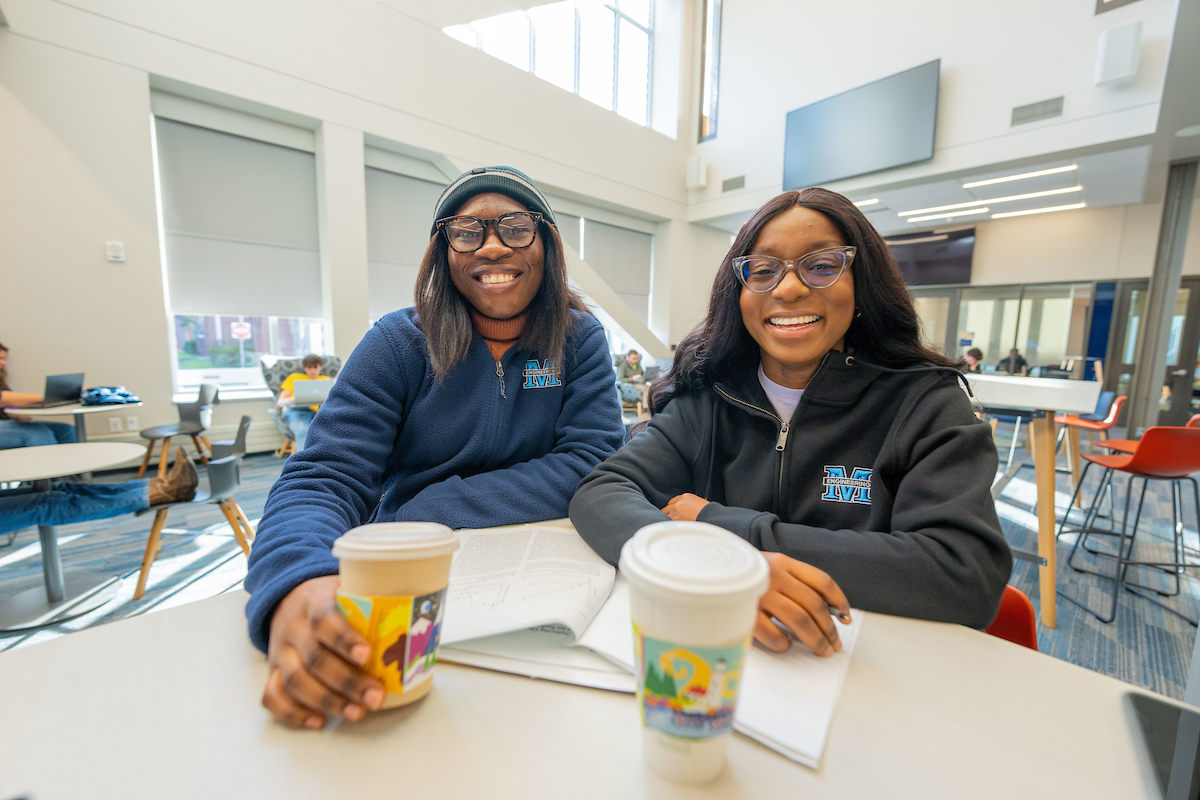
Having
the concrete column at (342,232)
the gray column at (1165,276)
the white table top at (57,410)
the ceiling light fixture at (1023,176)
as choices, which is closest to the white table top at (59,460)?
the white table top at (57,410)

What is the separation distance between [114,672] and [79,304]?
200 inches

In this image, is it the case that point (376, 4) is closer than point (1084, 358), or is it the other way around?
point (376, 4)

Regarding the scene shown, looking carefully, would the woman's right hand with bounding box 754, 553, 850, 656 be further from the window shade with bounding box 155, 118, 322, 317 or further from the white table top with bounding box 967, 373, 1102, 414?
the window shade with bounding box 155, 118, 322, 317

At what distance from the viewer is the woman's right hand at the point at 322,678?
434mm

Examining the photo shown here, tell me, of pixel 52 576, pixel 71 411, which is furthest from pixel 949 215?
pixel 71 411

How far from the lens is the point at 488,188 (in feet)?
3.66

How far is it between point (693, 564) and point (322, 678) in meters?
0.36

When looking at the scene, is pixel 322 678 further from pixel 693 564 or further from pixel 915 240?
pixel 915 240

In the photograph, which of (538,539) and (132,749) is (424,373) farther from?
(132,749)

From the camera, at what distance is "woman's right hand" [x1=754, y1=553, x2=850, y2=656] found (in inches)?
21.3

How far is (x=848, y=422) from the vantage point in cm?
92

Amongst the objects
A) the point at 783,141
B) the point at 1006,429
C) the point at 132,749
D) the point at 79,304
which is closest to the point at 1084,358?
the point at 1006,429

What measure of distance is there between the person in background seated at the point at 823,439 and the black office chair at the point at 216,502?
221 cm

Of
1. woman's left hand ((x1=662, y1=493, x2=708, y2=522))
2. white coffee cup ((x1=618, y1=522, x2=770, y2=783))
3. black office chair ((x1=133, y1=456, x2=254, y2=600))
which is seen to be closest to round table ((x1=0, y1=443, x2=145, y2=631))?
black office chair ((x1=133, y1=456, x2=254, y2=600))
